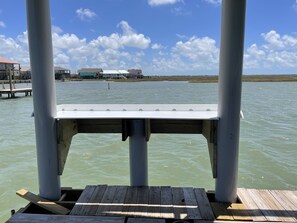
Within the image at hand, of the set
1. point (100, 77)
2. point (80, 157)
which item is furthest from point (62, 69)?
point (80, 157)

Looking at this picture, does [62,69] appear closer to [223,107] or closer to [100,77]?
[100,77]

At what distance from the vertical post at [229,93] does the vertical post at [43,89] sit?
1.75 meters

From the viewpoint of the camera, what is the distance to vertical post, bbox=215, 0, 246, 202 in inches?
112

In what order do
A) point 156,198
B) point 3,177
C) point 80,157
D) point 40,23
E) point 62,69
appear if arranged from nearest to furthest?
point 40,23
point 156,198
point 3,177
point 80,157
point 62,69

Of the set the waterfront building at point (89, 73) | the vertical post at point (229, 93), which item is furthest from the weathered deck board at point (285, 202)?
the waterfront building at point (89, 73)

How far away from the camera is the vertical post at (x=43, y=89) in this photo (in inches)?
116

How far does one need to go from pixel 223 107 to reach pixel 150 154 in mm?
6409

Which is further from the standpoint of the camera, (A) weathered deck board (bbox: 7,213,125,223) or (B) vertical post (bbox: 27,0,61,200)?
(B) vertical post (bbox: 27,0,61,200)

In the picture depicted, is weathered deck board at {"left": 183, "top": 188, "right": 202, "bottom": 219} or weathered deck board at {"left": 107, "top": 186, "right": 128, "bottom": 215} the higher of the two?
weathered deck board at {"left": 183, "top": 188, "right": 202, "bottom": 219}

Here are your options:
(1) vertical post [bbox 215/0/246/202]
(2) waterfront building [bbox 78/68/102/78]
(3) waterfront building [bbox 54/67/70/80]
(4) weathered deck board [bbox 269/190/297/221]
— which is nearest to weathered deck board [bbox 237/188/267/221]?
(1) vertical post [bbox 215/0/246/202]

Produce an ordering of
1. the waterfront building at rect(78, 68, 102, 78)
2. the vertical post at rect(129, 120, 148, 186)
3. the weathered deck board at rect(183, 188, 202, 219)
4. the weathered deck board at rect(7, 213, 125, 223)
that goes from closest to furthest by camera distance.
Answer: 1. the weathered deck board at rect(7, 213, 125, 223)
2. the weathered deck board at rect(183, 188, 202, 219)
3. the vertical post at rect(129, 120, 148, 186)
4. the waterfront building at rect(78, 68, 102, 78)

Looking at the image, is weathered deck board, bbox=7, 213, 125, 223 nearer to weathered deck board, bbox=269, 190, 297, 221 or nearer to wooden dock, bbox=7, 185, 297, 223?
wooden dock, bbox=7, 185, 297, 223

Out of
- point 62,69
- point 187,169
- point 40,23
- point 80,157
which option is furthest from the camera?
point 62,69

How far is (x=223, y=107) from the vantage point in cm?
299
